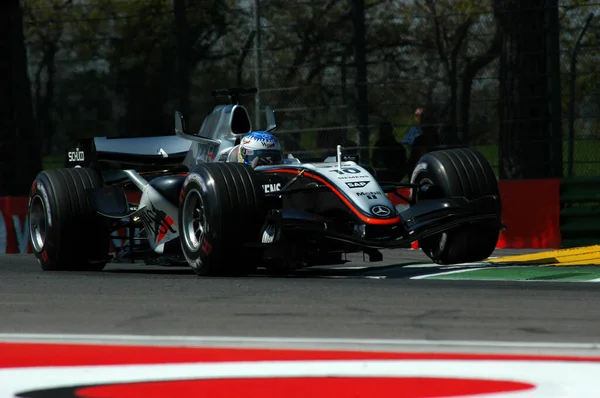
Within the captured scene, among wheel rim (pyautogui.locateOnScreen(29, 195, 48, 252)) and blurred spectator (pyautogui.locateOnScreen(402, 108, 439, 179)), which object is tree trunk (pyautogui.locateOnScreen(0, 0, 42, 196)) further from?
wheel rim (pyautogui.locateOnScreen(29, 195, 48, 252))

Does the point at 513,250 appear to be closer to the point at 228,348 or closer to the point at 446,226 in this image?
the point at 446,226

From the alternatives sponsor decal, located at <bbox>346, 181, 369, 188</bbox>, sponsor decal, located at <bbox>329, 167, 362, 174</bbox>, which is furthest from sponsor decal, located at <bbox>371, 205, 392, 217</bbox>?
sponsor decal, located at <bbox>329, 167, 362, 174</bbox>

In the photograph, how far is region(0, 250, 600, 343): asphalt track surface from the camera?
6.54m

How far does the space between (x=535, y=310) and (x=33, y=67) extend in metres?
12.8

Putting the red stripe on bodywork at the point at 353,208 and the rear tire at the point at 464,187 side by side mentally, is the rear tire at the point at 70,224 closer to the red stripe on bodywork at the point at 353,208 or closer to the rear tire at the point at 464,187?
the red stripe on bodywork at the point at 353,208

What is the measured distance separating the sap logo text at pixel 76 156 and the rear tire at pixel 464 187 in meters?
3.52

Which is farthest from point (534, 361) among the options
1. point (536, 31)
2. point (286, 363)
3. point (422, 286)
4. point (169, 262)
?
point (536, 31)

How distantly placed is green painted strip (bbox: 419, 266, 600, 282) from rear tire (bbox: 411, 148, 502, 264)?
0.27 meters

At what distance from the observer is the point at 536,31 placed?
14484 mm

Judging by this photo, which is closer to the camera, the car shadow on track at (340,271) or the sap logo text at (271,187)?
the sap logo text at (271,187)

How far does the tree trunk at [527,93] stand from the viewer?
47.4 feet

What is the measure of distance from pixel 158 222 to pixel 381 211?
2.31 m

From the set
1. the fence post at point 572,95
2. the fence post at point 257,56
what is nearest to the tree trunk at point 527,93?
the fence post at point 572,95

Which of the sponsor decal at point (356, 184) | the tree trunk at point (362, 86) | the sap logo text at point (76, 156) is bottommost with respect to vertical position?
the sponsor decal at point (356, 184)
